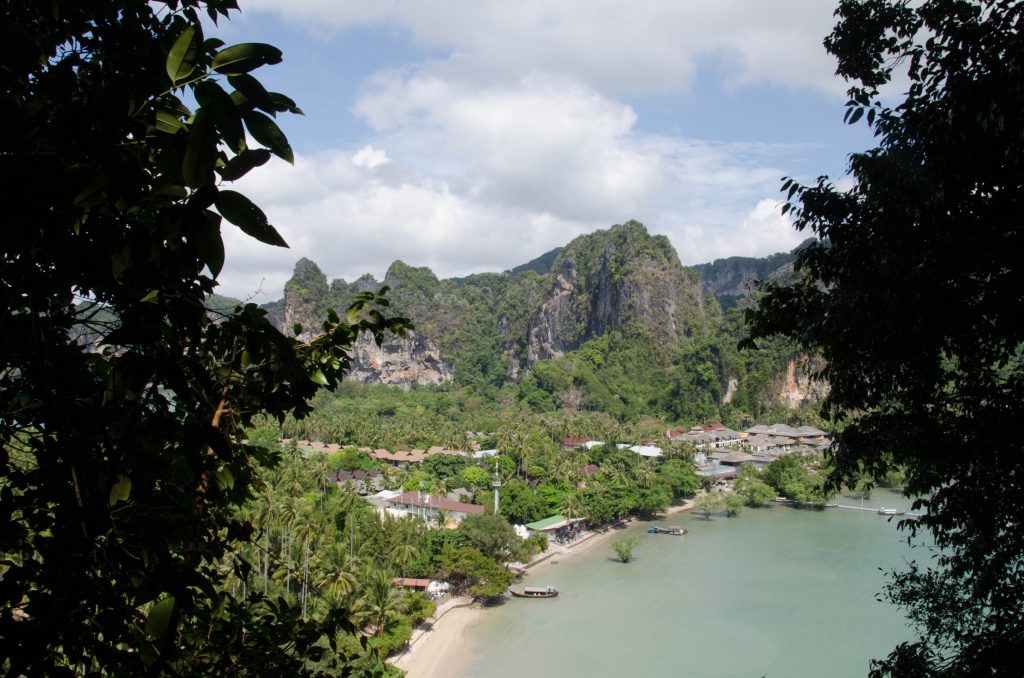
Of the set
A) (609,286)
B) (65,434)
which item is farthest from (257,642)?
(609,286)

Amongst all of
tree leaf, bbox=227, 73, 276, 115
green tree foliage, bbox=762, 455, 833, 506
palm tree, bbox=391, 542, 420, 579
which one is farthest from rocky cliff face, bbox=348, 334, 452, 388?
tree leaf, bbox=227, 73, 276, 115

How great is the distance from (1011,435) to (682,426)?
36834 millimetres

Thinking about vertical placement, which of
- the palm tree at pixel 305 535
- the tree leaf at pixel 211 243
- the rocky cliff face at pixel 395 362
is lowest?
the palm tree at pixel 305 535

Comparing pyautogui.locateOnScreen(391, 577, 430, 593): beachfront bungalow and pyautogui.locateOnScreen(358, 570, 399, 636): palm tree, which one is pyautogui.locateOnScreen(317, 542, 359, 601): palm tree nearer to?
pyautogui.locateOnScreen(358, 570, 399, 636): palm tree

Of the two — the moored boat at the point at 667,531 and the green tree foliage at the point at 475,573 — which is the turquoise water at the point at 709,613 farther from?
the green tree foliage at the point at 475,573

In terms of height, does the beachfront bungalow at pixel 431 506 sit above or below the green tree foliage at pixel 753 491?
above

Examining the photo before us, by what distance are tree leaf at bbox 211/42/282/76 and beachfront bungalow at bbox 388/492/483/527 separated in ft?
60.9

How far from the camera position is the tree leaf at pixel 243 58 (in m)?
0.59

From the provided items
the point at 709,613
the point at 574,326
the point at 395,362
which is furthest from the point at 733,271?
the point at 709,613

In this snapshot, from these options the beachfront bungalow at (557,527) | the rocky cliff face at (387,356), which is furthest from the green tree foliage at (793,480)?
the rocky cliff face at (387,356)

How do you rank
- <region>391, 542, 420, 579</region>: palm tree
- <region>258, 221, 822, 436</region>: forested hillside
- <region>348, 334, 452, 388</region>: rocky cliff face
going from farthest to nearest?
<region>348, 334, 452, 388</region>: rocky cliff face < <region>258, 221, 822, 436</region>: forested hillside < <region>391, 542, 420, 579</region>: palm tree

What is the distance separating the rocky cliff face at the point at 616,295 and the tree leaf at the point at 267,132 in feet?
151

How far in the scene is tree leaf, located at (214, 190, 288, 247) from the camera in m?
0.56

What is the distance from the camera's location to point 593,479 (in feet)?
73.3
